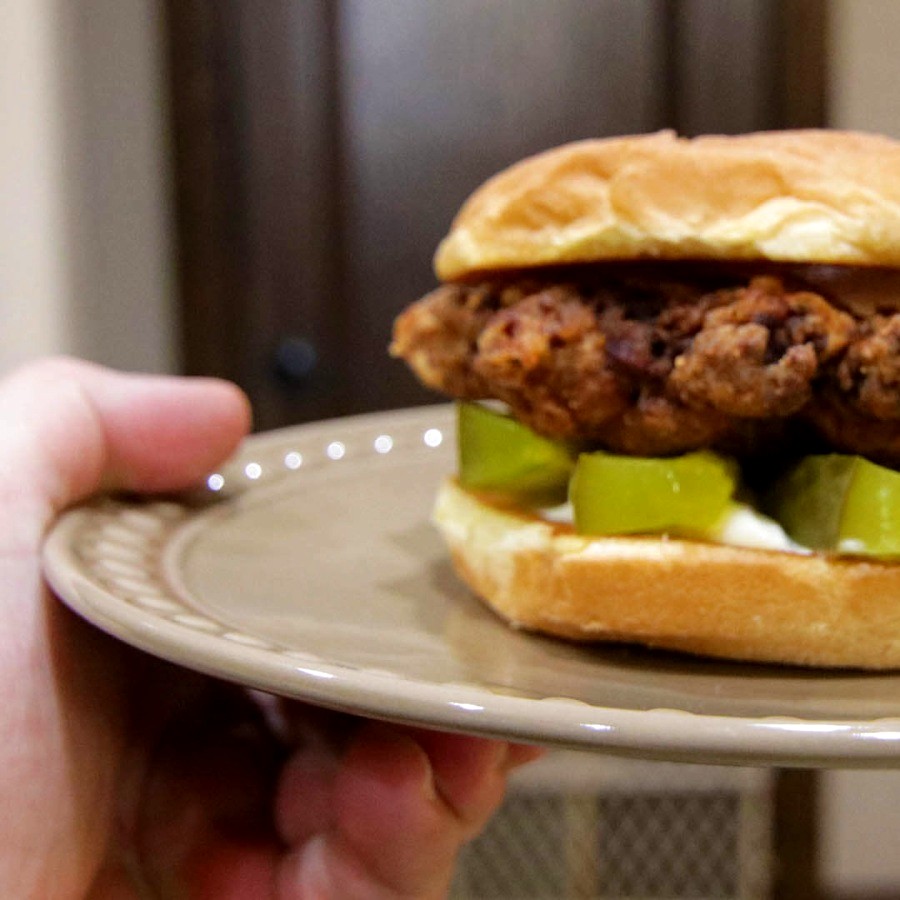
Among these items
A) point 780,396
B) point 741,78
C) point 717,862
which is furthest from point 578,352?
point 717,862

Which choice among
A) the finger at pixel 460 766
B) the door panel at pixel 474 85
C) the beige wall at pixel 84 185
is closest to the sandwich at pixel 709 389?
the finger at pixel 460 766

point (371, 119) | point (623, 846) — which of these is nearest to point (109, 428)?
point (371, 119)

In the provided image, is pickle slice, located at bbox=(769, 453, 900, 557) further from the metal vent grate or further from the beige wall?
the beige wall

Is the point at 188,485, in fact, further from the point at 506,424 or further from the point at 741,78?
the point at 741,78

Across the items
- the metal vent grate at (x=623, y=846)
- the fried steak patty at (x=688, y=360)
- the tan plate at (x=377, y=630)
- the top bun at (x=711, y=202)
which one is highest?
the top bun at (x=711, y=202)

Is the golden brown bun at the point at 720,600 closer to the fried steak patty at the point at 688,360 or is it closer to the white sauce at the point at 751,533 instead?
the white sauce at the point at 751,533

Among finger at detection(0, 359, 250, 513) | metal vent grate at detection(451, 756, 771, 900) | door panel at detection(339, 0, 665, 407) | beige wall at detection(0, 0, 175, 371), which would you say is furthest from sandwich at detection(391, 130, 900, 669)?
beige wall at detection(0, 0, 175, 371)
